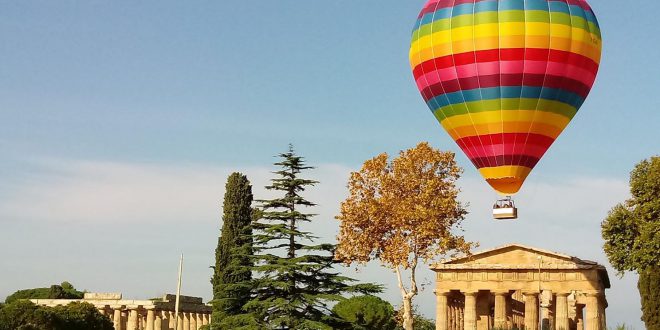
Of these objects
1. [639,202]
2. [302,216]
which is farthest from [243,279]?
[639,202]

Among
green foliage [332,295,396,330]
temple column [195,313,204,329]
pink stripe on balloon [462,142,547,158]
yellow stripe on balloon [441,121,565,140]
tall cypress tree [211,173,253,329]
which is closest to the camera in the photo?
yellow stripe on balloon [441,121,565,140]

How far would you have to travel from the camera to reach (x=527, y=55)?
44406 mm

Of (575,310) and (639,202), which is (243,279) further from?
(575,310)

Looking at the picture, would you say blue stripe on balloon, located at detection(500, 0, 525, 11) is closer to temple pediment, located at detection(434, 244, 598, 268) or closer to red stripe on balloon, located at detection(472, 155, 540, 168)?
red stripe on balloon, located at detection(472, 155, 540, 168)

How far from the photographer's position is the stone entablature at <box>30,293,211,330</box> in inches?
3639

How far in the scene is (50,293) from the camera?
130500 millimetres

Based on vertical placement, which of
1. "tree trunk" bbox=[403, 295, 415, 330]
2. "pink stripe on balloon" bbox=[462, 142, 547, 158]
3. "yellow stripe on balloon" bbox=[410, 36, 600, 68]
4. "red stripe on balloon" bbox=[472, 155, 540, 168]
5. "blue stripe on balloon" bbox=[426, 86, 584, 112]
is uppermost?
"yellow stripe on balloon" bbox=[410, 36, 600, 68]

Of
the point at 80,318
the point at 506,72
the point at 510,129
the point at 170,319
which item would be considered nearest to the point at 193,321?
the point at 170,319

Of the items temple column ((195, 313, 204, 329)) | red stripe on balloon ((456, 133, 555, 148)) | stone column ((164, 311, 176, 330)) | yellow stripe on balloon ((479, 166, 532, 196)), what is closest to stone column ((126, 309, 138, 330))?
stone column ((164, 311, 176, 330))

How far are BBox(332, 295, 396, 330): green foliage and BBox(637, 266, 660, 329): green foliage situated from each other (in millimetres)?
17112

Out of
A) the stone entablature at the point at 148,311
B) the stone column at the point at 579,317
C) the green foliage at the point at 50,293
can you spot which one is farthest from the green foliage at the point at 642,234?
the green foliage at the point at 50,293

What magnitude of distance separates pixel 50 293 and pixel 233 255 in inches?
→ 3178

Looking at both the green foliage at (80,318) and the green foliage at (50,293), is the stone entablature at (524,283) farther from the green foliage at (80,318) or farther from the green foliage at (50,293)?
the green foliage at (50,293)

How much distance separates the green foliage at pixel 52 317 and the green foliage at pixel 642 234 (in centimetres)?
4341
